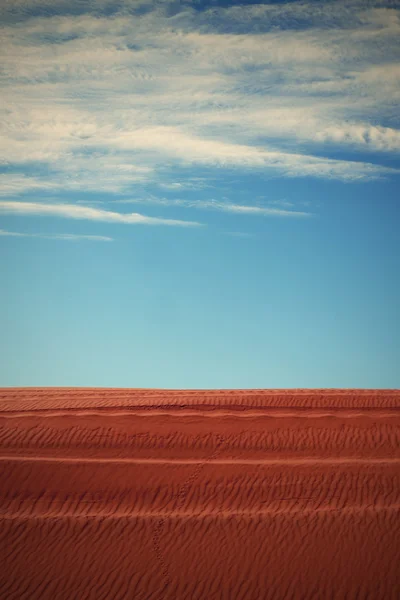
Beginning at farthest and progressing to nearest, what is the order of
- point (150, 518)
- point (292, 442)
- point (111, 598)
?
point (292, 442), point (150, 518), point (111, 598)

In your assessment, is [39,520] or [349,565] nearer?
[349,565]

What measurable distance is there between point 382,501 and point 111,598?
610 centimetres

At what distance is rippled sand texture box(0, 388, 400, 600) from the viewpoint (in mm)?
12078

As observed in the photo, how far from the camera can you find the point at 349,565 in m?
12.1

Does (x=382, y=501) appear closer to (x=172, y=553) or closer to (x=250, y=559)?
(x=250, y=559)

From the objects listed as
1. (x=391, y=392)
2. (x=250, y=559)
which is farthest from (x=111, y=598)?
(x=391, y=392)

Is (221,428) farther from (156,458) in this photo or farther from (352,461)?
(352,461)

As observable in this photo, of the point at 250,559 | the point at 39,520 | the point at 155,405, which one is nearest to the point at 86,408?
the point at 155,405

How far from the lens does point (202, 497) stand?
1424 centimetres

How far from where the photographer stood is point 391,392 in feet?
67.3

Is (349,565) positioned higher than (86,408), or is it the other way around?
(86,408)

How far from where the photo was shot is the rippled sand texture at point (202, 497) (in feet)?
39.6

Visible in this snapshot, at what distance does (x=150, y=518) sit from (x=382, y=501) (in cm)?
505

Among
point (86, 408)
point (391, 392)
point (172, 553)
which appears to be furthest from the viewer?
point (391, 392)
